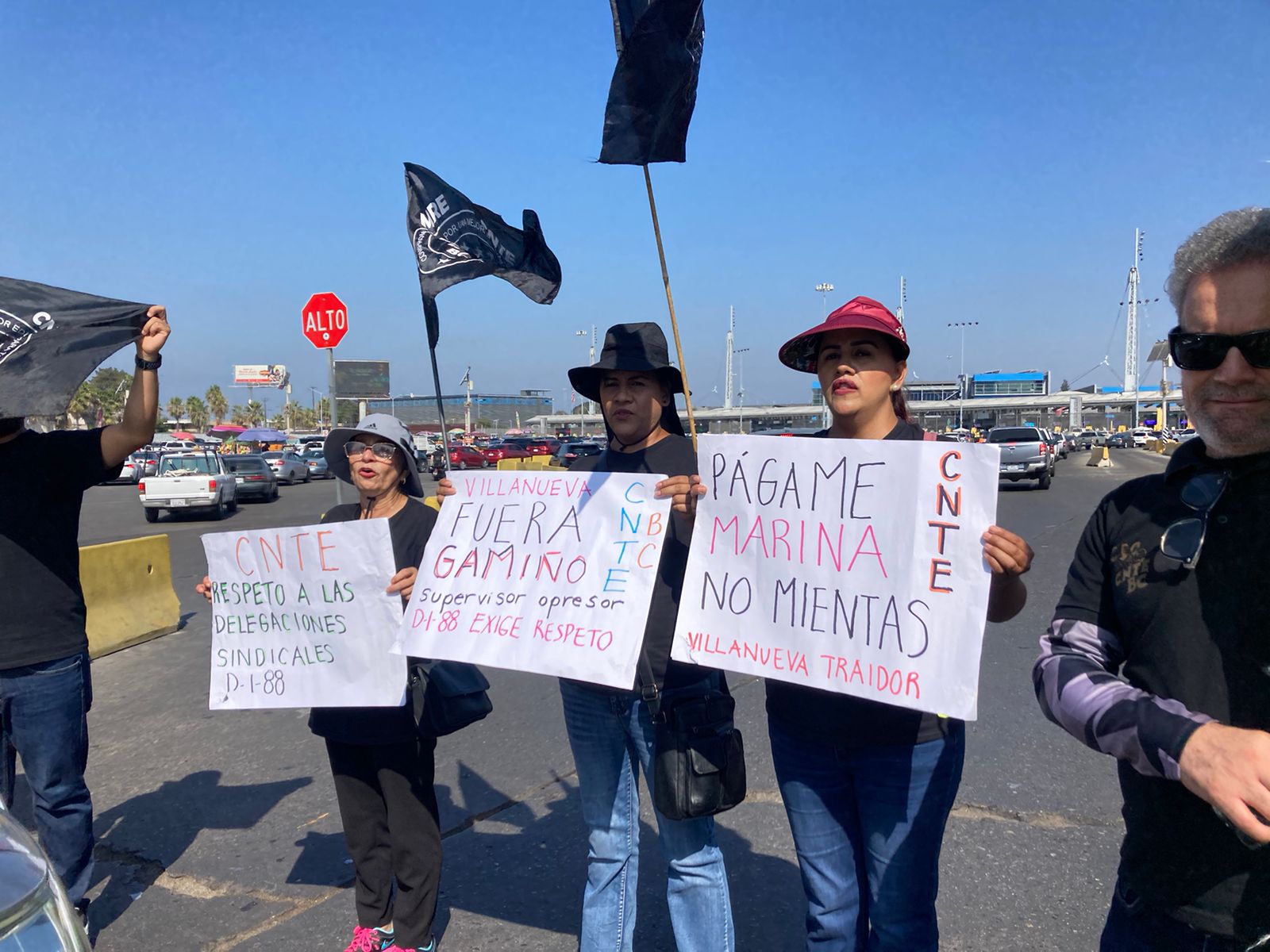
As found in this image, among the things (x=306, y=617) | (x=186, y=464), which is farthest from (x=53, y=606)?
(x=186, y=464)

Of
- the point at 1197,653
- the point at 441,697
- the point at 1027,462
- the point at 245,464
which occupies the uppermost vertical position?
the point at 1197,653

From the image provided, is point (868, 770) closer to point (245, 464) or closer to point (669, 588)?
point (669, 588)

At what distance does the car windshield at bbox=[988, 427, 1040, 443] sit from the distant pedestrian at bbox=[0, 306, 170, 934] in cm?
2652

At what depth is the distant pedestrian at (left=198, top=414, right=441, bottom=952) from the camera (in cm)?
312

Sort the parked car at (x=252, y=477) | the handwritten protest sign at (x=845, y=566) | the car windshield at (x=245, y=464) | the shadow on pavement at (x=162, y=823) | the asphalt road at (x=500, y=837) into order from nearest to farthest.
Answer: the handwritten protest sign at (x=845, y=566) → the asphalt road at (x=500, y=837) → the shadow on pavement at (x=162, y=823) → the parked car at (x=252, y=477) → the car windshield at (x=245, y=464)

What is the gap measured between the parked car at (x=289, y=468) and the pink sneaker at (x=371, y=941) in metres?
35.6

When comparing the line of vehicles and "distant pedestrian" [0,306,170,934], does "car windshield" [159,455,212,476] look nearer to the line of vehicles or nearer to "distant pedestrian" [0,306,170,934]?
the line of vehicles

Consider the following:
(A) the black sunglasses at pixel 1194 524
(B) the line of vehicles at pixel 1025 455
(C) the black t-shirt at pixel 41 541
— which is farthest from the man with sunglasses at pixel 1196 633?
(B) the line of vehicles at pixel 1025 455

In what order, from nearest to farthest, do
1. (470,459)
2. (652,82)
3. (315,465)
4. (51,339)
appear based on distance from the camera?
(652,82)
(51,339)
(470,459)
(315,465)

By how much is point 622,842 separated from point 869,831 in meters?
0.87

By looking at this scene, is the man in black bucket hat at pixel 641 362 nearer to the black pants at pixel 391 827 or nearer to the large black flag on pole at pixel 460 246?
the large black flag on pole at pixel 460 246

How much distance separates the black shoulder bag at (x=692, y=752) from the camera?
2.58 m

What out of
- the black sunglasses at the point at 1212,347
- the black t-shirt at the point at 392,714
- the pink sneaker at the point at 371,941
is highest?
the black sunglasses at the point at 1212,347

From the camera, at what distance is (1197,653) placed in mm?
1566
